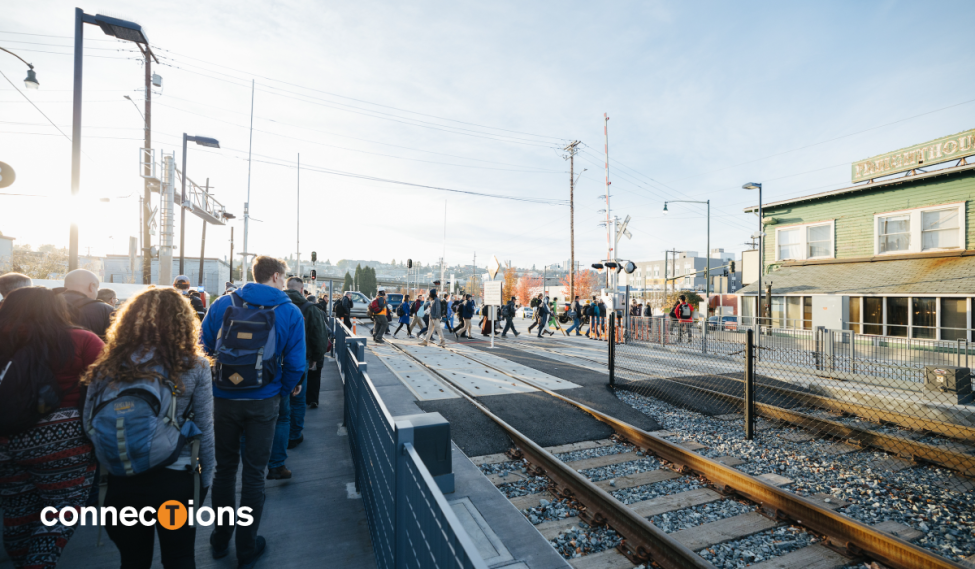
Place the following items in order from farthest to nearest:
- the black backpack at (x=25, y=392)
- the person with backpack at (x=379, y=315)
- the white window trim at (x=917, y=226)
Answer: the white window trim at (x=917, y=226)
the person with backpack at (x=379, y=315)
the black backpack at (x=25, y=392)

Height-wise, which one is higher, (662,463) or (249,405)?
(249,405)

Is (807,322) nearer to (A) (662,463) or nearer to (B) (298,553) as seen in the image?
(A) (662,463)

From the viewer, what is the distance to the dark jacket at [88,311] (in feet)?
12.8

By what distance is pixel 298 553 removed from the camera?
10.8 ft

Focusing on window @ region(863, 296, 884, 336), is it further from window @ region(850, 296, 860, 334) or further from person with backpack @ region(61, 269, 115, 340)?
person with backpack @ region(61, 269, 115, 340)

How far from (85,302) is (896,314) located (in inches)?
959

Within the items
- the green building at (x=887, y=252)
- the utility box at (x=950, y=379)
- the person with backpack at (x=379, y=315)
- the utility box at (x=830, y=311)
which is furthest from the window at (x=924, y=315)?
the person with backpack at (x=379, y=315)

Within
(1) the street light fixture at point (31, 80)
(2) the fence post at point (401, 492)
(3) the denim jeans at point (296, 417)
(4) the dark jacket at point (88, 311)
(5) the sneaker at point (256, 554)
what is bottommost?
(5) the sneaker at point (256, 554)

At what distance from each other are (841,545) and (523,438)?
3.26 m

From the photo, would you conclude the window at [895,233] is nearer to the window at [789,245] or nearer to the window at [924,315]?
the window at [924,315]

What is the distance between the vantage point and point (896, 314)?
18.0 meters

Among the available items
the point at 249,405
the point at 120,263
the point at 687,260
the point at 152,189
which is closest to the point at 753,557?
the point at 249,405

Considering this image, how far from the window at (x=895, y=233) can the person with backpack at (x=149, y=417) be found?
25172mm

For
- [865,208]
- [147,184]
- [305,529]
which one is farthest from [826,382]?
[147,184]
